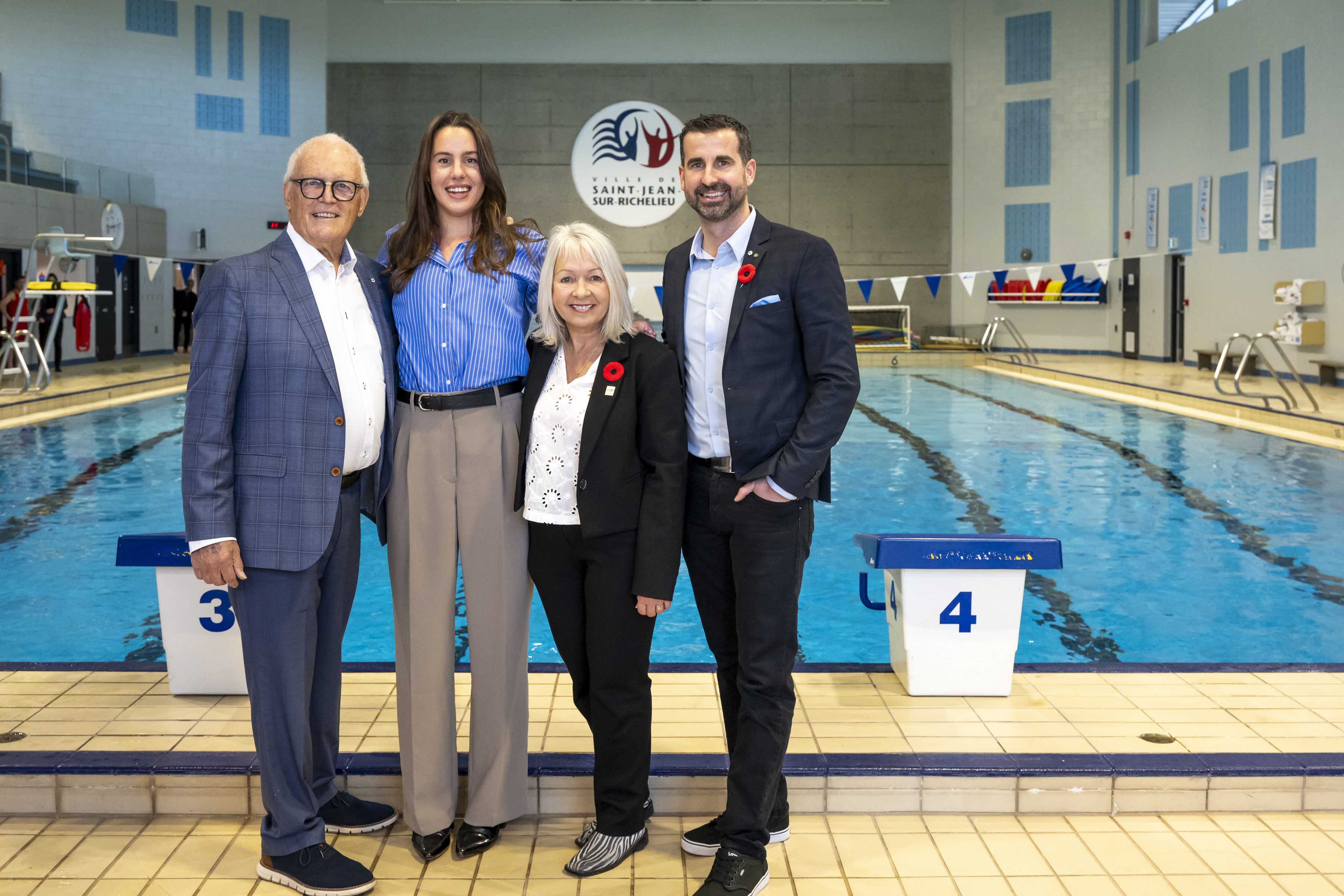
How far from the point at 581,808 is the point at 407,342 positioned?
1.11 metres

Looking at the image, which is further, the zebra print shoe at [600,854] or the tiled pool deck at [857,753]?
the tiled pool deck at [857,753]

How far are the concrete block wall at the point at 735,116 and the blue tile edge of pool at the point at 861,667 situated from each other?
15199 millimetres

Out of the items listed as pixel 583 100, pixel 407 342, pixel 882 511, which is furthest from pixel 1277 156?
pixel 407 342

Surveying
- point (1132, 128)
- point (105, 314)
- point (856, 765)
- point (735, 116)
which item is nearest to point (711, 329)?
point (856, 765)

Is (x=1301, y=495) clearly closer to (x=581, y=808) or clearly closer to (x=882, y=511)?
(x=882, y=511)

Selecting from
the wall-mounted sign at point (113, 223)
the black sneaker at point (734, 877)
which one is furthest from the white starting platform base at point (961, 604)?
the wall-mounted sign at point (113, 223)

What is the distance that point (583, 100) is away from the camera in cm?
1784

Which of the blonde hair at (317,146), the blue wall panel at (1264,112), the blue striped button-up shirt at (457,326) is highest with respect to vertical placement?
the blue wall panel at (1264,112)

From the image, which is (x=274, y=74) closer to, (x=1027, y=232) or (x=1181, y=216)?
(x=1027, y=232)

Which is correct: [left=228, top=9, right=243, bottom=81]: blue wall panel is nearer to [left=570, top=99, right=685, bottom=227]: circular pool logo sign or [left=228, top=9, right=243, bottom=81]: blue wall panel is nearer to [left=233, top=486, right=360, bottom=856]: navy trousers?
[left=570, top=99, right=685, bottom=227]: circular pool logo sign

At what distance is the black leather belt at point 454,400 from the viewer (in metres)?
2.09

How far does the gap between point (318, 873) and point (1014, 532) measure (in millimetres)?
4375

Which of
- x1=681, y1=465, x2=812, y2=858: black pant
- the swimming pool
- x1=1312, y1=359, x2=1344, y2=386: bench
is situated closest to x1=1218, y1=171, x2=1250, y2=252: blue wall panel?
x1=1312, y1=359, x2=1344, y2=386: bench

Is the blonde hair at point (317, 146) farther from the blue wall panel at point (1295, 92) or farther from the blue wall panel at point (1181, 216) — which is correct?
the blue wall panel at point (1181, 216)
